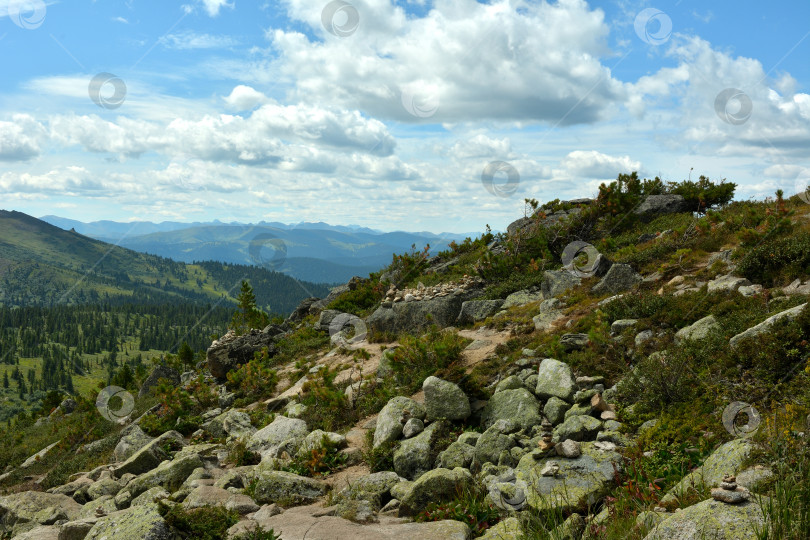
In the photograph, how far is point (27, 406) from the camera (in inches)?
7042

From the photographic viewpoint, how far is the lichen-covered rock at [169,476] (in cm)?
1241

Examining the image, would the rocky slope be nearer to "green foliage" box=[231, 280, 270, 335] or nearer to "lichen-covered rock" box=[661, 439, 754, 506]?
"lichen-covered rock" box=[661, 439, 754, 506]

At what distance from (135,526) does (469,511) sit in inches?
212

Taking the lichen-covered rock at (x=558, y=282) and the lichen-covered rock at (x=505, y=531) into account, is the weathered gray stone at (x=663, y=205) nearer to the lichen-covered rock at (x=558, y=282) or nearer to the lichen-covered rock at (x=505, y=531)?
the lichen-covered rock at (x=558, y=282)

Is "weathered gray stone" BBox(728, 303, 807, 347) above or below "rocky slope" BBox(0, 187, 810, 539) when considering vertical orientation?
above

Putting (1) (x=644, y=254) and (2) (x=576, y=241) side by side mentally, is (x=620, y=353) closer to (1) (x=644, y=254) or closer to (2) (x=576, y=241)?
(1) (x=644, y=254)

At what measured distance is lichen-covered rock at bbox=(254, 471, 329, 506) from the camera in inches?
412

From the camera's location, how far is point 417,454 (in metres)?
10.9

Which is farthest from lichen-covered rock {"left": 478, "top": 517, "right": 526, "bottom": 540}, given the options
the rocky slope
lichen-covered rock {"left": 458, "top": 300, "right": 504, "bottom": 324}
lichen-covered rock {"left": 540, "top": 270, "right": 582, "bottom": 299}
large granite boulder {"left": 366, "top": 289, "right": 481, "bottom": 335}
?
large granite boulder {"left": 366, "top": 289, "right": 481, "bottom": 335}

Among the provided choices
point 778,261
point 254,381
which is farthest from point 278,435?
point 778,261

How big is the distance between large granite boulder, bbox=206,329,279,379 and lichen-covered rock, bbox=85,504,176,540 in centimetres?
1526

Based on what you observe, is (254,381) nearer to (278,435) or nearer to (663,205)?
(278,435)

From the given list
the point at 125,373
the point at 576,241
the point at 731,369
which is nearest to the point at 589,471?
the point at 731,369

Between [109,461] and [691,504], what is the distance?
18.5 metres
